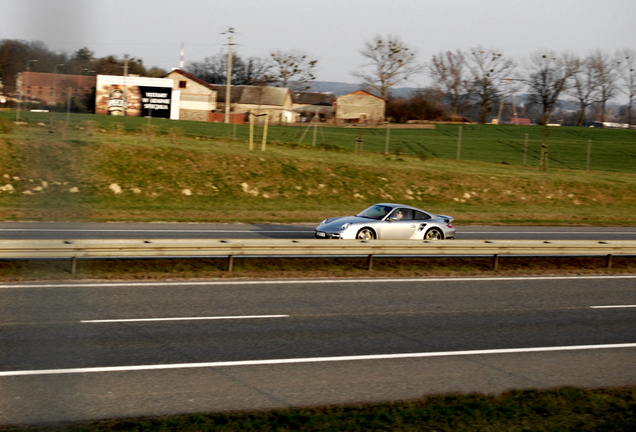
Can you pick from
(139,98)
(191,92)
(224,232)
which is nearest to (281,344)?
(224,232)

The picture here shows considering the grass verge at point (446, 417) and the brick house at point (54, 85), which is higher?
the brick house at point (54, 85)

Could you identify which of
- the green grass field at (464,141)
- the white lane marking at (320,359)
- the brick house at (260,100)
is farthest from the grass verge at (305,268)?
the brick house at (260,100)

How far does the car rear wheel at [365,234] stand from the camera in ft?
54.4

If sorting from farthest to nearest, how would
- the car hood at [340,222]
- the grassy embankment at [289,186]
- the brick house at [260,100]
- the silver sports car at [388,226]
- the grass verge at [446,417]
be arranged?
the brick house at [260,100] < the grassy embankment at [289,186] < the car hood at [340,222] < the silver sports car at [388,226] < the grass verge at [446,417]

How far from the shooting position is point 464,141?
2512 inches

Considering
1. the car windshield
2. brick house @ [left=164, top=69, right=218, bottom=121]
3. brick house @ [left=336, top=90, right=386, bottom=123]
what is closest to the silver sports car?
the car windshield

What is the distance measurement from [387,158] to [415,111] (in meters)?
49.4

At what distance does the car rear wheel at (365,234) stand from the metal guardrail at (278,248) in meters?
2.02

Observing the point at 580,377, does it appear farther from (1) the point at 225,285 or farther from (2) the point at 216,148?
(2) the point at 216,148

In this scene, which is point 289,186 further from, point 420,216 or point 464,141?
point 464,141

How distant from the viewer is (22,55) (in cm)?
390

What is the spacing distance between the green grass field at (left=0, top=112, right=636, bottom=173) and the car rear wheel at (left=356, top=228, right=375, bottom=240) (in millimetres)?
27213

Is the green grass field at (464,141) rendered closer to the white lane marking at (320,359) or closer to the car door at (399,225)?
the car door at (399,225)

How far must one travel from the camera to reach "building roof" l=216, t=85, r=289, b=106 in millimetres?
90188
